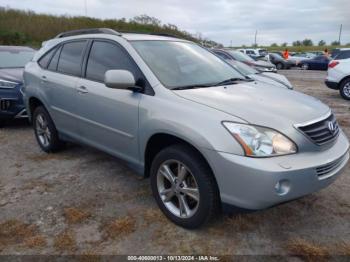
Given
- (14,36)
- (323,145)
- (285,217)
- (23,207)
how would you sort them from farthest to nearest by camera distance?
(14,36) → (23,207) → (285,217) → (323,145)

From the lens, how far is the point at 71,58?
4418mm

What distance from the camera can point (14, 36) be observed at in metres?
25.7

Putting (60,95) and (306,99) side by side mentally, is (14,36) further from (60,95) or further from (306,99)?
(306,99)

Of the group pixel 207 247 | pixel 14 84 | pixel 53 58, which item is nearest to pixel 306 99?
pixel 207 247

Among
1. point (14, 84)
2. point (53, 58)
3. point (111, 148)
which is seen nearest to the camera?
point (111, 148)

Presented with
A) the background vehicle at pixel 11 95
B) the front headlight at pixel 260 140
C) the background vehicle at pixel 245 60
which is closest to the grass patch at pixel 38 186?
the front headlight at pixel 260 140

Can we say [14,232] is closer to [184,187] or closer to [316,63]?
[184,187]

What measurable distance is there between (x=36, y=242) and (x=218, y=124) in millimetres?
1801

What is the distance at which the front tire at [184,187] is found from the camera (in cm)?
276

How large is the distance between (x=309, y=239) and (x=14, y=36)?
27.5 meters

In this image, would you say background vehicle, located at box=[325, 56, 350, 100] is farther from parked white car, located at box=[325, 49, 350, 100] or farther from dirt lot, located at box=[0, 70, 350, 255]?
dirt lot, located at box=[0, 70, 350, 255]

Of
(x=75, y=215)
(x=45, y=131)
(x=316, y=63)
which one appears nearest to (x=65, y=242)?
(x=75, y=215)

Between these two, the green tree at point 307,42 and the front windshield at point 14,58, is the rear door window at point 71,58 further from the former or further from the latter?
the green tree at point 307,42

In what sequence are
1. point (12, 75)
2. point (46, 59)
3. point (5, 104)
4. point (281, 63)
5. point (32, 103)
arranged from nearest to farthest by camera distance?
1. point (46, 59)
2. point (32, 103)
3. point (5, 104)
4. point (12, 75)
5. point (281, 63)
